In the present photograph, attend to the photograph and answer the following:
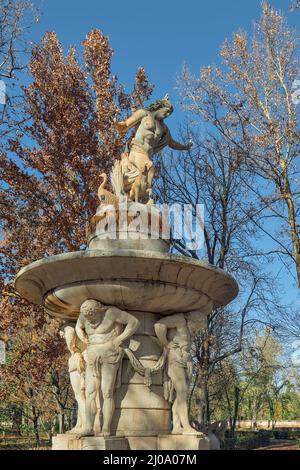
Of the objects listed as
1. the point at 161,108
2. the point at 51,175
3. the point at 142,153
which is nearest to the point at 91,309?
the point at 142,153

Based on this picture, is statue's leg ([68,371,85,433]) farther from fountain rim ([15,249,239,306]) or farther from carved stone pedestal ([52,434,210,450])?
fountain rim ([15,249,239,306])

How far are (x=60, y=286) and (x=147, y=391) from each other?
1736mm

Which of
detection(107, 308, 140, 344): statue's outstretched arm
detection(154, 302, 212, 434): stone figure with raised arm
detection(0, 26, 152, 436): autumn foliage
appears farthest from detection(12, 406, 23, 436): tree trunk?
detection(107, 308, 140, 344): statue's outstretched arm

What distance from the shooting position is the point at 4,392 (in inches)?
624

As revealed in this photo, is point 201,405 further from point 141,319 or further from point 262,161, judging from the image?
point 141,319

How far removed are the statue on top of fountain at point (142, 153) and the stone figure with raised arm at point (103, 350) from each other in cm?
197

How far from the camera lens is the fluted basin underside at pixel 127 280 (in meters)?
5.95

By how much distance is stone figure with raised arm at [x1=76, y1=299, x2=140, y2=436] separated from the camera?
6.08 m

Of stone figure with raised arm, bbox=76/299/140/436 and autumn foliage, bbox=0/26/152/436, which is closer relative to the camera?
stone figure with raised arm, bbox=76/299/140/436

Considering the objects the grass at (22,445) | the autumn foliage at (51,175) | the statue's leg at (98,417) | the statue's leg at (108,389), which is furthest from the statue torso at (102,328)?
the grass at (22,445)

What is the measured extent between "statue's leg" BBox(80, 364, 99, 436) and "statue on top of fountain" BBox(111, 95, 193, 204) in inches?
→ 104

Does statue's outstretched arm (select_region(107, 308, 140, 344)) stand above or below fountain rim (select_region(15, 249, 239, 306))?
below

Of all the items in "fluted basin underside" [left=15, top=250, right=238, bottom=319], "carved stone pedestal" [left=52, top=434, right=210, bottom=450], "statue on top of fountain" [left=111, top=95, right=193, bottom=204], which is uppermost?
"statue on top of fountain" [left=111, top=95, right=193, bottom=204]

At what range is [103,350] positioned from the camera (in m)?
6.16
